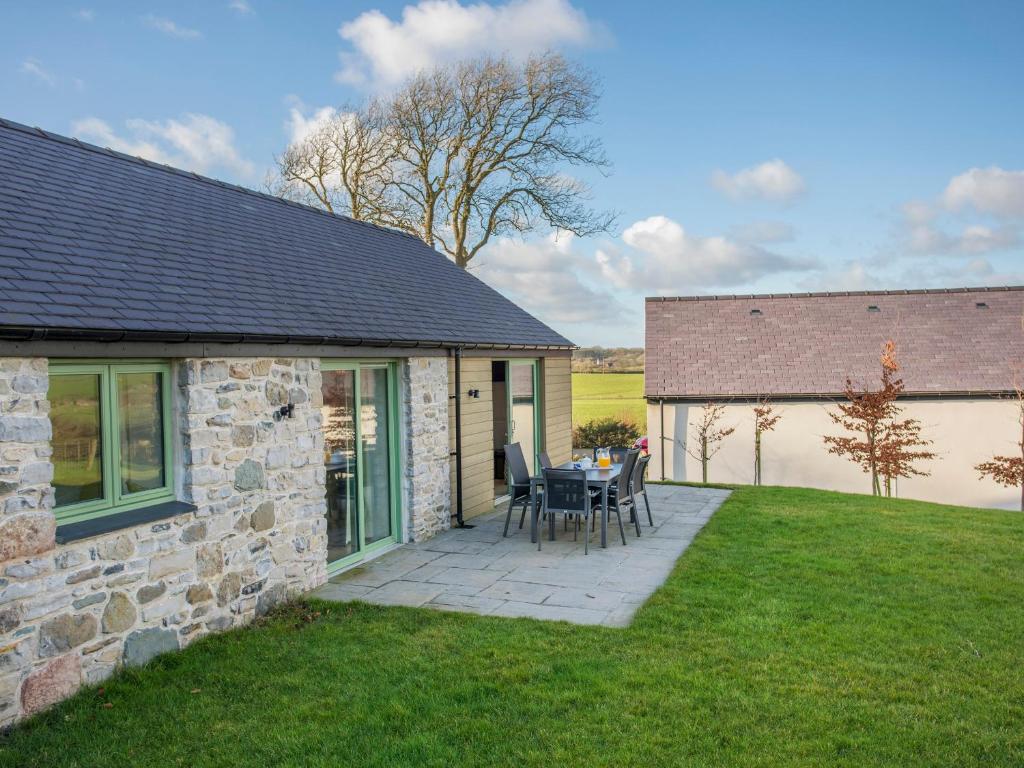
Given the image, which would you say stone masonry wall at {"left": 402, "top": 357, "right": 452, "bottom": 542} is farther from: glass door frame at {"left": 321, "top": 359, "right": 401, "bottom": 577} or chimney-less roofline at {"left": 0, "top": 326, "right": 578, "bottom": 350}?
chimney-less roofline at {"left": 0, "top": 326, "right": 578, "bottom": 350}

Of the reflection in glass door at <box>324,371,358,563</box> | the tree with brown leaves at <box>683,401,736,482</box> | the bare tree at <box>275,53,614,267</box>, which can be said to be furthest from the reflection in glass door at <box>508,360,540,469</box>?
the bare tree at <box>275,53,614,267</box>

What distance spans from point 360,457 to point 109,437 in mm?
→ 3143

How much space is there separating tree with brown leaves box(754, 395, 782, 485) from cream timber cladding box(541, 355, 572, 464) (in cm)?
539

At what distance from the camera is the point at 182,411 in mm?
5723

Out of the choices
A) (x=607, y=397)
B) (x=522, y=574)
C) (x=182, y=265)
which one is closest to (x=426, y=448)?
(x=522, y=574)

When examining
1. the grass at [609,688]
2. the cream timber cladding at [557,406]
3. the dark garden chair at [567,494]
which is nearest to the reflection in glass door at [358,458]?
the grass at [609,688]

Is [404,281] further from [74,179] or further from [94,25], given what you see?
[94,25]

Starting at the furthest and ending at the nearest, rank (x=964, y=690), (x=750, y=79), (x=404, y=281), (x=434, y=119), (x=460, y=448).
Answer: (x=434, y=119) < (x=750, y=79) < (x=404, y=281) < (x=460, y=448) < (x=964, y=690)

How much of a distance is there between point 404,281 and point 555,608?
590cm

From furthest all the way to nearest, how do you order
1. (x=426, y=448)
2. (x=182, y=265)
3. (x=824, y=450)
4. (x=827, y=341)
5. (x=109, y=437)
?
(x=827, y=341)
(x=824, y=450)
(x=426, y=448)
(x=182, y=265)
(x=109, y=437)

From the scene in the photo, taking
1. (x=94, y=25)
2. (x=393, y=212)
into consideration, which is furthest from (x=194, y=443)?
(x=393, y=212)

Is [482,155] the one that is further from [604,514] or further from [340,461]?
[340,461]

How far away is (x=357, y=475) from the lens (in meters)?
8.03

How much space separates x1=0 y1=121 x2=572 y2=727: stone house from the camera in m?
4.60
